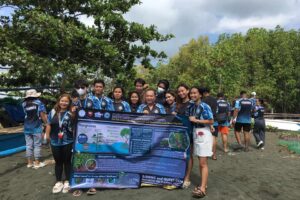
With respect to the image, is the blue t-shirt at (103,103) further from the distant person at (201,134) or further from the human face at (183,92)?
the distant person at (201,134)

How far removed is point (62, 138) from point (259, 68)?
116ft

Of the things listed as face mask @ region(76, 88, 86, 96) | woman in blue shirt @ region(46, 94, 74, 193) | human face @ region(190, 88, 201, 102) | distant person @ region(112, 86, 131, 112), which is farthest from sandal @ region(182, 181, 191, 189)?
face mask @ region(76, 88, 86, 96)

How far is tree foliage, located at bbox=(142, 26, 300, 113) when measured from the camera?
34.5 m

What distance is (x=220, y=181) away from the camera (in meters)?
6.93

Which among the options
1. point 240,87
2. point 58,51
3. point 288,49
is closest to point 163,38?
point 58,51

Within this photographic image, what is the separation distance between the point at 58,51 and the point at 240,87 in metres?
26.0

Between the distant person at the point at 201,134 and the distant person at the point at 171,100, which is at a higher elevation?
the distant person at the point at 171,100

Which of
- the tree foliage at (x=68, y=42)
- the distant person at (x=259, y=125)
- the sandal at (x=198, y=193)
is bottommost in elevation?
the sandal at (x=198, y=193)

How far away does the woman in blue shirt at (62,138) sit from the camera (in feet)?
20.3

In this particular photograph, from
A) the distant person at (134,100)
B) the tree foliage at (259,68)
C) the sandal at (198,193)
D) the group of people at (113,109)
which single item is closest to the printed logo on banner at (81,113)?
the group of people at (113,109)

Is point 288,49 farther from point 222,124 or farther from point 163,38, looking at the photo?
point 222,124

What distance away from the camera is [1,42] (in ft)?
40.3

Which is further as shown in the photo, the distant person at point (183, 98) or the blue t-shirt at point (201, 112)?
the distant person at point (183, 98)

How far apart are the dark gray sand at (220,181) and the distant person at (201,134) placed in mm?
297
